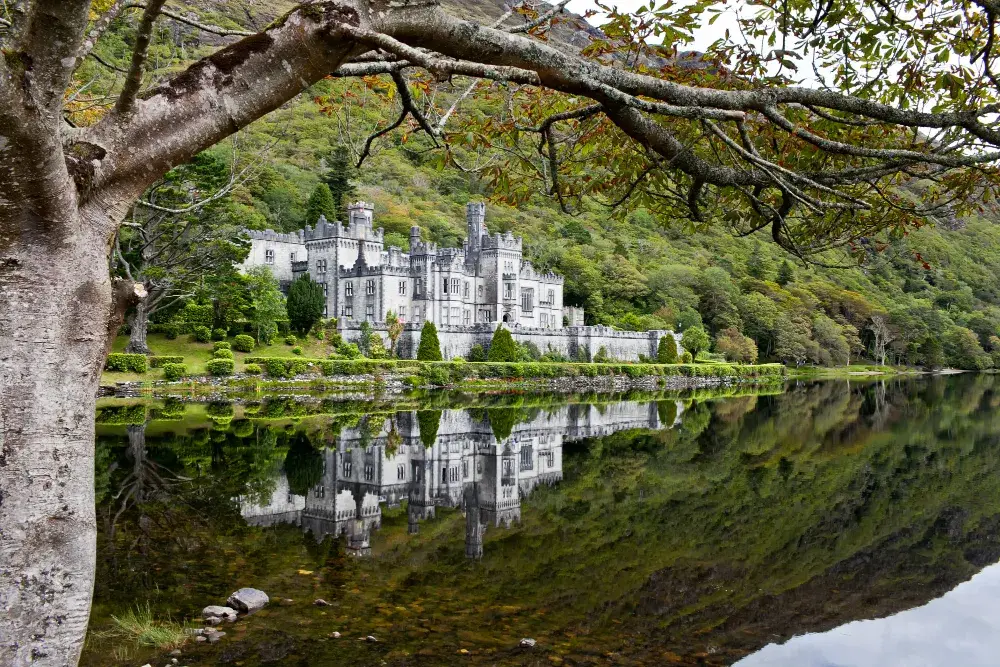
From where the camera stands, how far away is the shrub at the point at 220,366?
120 feet

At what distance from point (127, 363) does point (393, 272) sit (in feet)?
72.7

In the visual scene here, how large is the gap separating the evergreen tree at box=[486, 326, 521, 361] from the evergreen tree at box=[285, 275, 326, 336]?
11.1 m

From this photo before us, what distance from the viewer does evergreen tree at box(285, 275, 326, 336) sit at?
154ft

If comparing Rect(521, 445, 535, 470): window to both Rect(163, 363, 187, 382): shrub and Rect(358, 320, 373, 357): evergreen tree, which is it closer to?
Rect(163, 363, 187, 382): shrub

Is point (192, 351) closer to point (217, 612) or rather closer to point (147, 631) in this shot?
point (217, 612)

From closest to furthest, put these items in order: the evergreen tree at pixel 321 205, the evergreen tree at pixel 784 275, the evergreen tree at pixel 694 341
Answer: the evergreen tree at pixel 321 205 < the evergreen tree at pixel 694 341 < the evergreen tree at pixel 784 275

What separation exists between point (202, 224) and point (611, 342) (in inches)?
1258

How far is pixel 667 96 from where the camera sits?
159 inches

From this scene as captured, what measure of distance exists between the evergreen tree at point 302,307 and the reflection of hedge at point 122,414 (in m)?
19.0

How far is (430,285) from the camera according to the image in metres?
56.0

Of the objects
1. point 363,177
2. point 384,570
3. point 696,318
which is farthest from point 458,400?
point 363,177

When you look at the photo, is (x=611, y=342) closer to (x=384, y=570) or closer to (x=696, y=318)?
(x=696, y=318)

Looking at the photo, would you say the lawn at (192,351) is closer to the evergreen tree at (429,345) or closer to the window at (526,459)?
the evergreen tree at (429,345)

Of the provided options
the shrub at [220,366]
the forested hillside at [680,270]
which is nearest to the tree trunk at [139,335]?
the shrub at [220,366]
